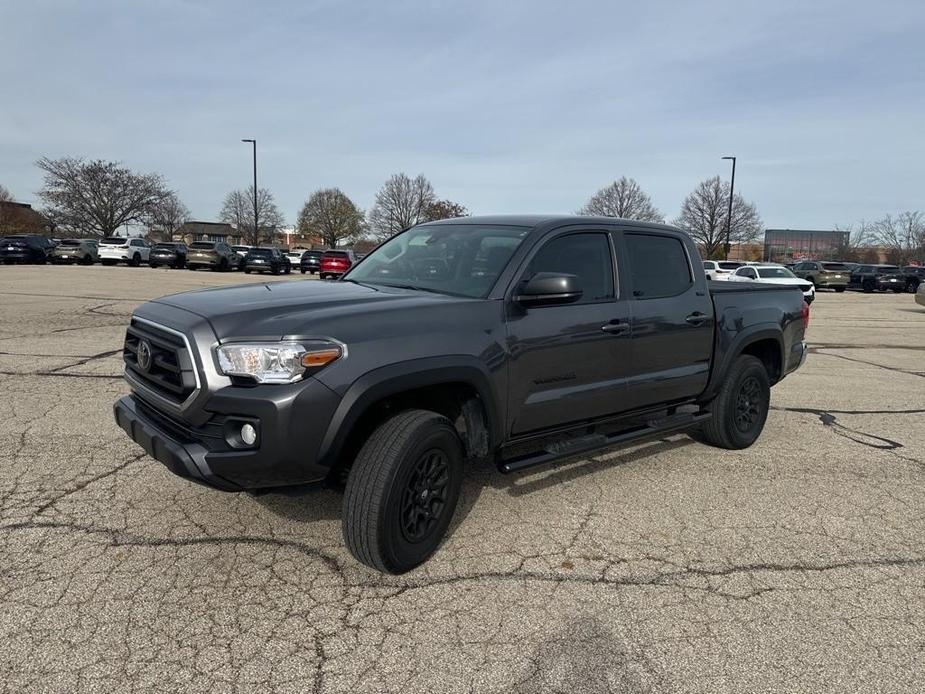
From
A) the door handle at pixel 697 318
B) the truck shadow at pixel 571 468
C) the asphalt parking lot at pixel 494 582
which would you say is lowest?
the asphalt parking lot at pixel 494 582

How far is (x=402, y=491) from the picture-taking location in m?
3.09

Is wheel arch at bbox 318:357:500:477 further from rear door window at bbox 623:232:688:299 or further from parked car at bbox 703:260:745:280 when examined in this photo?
parked car at bbox 703:260:745:280

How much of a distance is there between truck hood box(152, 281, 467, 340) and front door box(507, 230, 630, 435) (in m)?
0.54

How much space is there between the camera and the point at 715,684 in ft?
8.21

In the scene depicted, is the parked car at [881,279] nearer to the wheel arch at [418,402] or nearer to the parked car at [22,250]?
the wheel arch at [418,402]

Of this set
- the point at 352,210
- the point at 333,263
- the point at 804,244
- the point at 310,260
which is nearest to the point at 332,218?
the point at 352,210

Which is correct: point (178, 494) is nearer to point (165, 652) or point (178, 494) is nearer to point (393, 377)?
point (165, 652)

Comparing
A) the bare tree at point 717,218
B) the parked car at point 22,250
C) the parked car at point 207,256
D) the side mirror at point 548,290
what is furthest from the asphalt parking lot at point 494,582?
the bare tree at point 717,218

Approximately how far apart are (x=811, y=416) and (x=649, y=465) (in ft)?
8.90

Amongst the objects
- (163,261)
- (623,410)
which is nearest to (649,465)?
(623,410)

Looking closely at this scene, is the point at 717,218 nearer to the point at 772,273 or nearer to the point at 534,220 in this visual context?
the point at 772,273

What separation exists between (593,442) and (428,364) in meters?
1.43

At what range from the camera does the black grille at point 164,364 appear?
119 inches

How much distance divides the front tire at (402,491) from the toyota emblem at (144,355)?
49.5 inches
